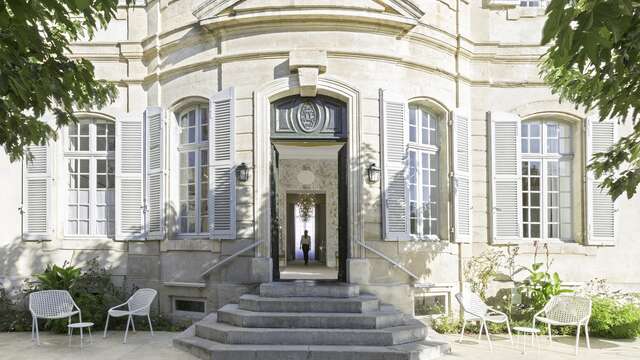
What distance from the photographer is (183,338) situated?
6.90m

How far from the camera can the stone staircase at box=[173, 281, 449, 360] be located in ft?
20.2

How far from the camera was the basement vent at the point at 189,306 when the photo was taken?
27.5ft

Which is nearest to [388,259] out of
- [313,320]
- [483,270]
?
[313,320]

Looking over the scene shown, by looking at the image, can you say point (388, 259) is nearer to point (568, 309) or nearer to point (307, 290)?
point (307, 290)

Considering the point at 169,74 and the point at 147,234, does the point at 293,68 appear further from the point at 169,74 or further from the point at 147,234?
the point at 147,234

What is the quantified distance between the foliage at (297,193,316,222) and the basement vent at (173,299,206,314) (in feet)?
29.3

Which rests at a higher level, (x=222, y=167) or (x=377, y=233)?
(x=222, y=167)

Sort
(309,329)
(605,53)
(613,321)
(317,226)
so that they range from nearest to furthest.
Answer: (605,53)
(309,329)
(613,321)
(317,226)

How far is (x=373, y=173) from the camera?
791 cm

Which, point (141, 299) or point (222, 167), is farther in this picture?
point (222, 167)

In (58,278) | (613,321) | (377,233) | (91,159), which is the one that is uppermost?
(91,159)

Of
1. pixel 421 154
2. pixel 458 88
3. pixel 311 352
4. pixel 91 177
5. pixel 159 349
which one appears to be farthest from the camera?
pixel 91 177

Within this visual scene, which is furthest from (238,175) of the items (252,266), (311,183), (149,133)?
(311,183)

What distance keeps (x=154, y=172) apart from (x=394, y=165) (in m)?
3.60
